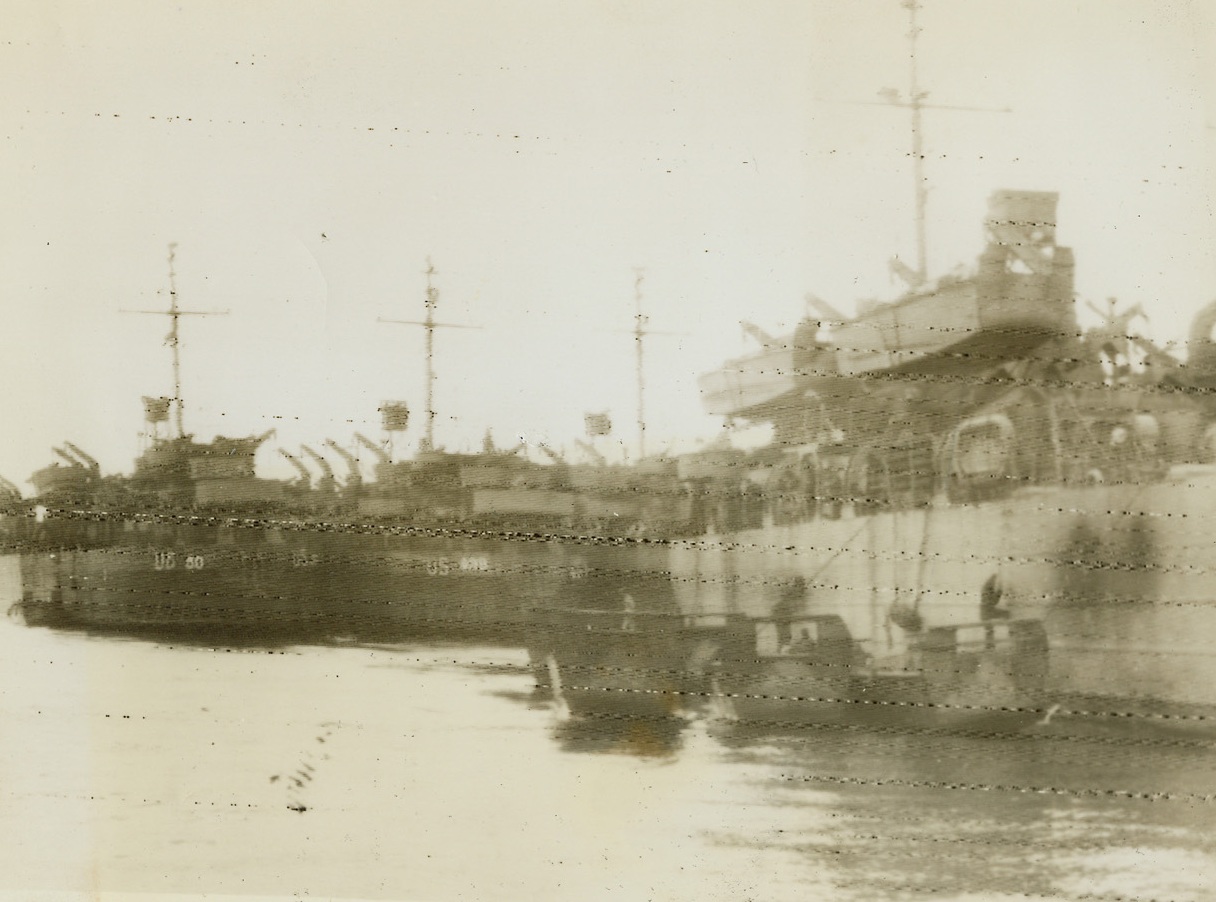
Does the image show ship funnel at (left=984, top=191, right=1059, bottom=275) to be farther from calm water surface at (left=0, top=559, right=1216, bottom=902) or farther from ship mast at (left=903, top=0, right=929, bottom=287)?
calm water surface at (left=0, top=559, right=1216, bottom=902)

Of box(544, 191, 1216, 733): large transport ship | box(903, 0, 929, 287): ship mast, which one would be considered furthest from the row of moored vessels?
box(903, 0, 929, 287): ship mast

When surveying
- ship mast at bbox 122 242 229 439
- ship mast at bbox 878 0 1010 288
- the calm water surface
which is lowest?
Answer: the calm water surface

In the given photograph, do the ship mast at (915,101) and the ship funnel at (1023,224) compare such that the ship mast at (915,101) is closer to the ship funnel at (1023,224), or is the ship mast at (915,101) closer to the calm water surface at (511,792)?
the ship funnel at (1023,224)

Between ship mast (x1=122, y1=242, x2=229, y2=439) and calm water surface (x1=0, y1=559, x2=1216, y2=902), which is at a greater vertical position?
ship mast (x1=122, y1=242, x2=229, y2=439)

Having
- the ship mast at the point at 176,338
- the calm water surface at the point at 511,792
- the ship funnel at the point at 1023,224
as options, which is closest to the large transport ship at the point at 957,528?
→ the ship funnel at the point at 1023,224

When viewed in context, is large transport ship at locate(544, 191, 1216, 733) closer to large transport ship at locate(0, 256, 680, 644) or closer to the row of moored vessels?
the row of moored vessels

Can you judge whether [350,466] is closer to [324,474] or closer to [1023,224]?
[324,474]

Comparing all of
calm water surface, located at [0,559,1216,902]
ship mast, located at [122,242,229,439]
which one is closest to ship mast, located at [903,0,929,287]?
calm water surface, located at [0,559,1216,902]

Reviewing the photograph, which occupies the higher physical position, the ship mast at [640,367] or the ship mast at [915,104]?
the ship mast at [915,104]

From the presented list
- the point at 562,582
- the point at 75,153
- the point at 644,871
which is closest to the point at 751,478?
the point at 562,582
